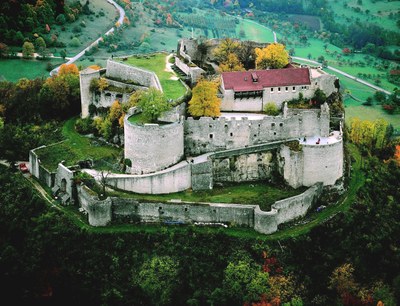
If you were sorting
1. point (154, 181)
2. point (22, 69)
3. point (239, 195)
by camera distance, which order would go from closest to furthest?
point (154, 181), point (239, 195), point (22, 69)

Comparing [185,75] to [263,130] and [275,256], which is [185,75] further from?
[275,256]

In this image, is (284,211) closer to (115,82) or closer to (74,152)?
(74,152)

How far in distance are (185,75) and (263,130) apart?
12.2 meters

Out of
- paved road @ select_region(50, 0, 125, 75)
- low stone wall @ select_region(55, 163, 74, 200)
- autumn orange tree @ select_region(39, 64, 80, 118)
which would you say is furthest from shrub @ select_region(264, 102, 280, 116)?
paved road @ select_region(50, 0, 125, 75)

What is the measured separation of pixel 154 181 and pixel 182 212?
159 inches

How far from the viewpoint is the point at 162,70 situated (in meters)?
69.2

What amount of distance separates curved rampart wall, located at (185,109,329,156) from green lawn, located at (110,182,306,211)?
12.9ft

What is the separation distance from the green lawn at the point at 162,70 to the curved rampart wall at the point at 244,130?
4.31 m

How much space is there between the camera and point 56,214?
2242 inches

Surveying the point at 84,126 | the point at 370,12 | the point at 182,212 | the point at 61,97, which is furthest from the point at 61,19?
the point at 370,12

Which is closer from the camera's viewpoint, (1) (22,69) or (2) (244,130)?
(2) (244,130)

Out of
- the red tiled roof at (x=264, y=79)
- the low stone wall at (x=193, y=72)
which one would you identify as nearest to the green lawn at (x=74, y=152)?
the low stone wall at (x=193, y=72)

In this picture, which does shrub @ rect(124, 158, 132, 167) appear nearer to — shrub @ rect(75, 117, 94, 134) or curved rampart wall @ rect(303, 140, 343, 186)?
shrub @ rect(75, 117, 94, 134)

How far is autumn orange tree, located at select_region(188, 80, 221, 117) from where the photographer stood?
59.8m
